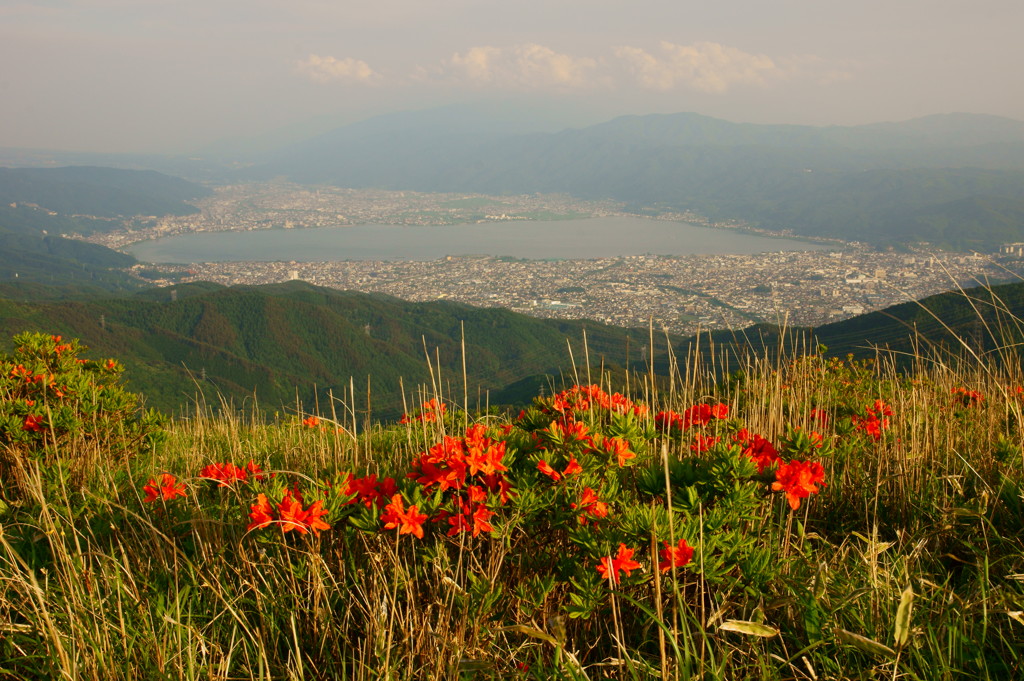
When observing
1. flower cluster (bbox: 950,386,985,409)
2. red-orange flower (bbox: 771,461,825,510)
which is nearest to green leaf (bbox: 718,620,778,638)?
red-orange flower (bbox: 771,461,825,510)

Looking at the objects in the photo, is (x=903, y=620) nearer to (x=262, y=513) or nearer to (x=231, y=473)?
(x=262, y=513)

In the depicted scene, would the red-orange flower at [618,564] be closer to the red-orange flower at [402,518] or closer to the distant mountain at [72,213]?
the red-orange flower at [402,518]

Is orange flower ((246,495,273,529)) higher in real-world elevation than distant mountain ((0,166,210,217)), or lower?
lower

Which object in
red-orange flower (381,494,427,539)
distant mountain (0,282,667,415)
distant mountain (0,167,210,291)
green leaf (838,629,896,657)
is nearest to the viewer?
green leaf (838,629,896,657)

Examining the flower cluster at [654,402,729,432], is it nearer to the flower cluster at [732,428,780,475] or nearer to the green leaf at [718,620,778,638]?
the flower cluster at [732,428,780,475]

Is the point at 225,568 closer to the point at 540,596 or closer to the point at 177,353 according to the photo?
the point at 540,596

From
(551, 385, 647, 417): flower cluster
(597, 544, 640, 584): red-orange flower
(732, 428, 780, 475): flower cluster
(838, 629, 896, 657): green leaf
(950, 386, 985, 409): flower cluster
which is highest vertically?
(732, 428, 780, 475): flower cluster

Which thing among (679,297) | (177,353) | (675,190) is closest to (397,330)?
(177,353)
